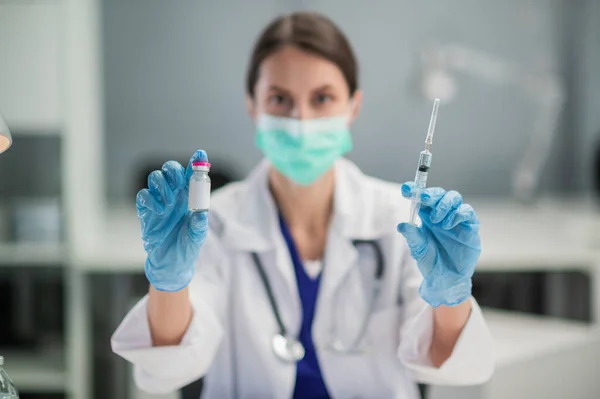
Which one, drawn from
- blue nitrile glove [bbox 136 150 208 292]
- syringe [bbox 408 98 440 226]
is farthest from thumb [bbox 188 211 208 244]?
syringe [bbox 408 98 440 226]

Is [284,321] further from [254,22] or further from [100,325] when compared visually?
[254,22]

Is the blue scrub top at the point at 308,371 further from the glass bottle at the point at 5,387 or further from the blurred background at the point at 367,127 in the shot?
the blurred background at the point at 367,127

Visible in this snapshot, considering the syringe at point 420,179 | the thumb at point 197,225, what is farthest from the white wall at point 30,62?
the syringe at point 420,179

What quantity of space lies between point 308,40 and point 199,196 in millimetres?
505

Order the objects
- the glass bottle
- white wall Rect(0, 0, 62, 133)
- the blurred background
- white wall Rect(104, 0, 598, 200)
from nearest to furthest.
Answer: the glass bottle, white wall Rect(0, 0, 62, 133), the blurred background, white wall Rect(104, 0, 598, 200)

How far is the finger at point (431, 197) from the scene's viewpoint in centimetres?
88

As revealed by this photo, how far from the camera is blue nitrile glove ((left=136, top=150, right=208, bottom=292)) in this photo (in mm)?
892

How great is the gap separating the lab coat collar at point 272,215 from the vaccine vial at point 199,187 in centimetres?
43

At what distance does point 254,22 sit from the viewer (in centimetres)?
321

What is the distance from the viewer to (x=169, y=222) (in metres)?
0.92

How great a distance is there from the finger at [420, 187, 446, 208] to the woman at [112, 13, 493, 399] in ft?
0.89

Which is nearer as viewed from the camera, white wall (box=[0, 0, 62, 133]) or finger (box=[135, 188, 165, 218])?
finger (box=[135, 188, 165, 218])

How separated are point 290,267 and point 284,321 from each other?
0.12 metres

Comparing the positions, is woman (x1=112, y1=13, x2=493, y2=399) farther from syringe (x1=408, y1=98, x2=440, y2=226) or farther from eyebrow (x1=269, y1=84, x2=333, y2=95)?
syringe (x1=408, y1=98, x2=440, y2=226)
